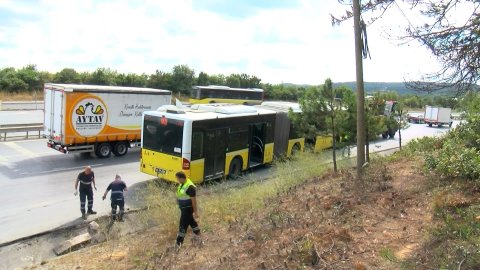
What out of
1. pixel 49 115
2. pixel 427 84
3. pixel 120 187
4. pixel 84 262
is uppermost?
pixel 427 84

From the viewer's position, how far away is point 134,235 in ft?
32.9

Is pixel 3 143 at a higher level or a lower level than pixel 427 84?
lower

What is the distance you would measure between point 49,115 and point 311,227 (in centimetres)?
1404

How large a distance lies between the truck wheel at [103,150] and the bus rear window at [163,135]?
5.02 m

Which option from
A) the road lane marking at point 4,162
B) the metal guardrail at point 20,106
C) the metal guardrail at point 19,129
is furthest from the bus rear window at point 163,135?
the metal guardrail at point 20,106

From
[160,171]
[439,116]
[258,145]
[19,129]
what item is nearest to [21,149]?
[19,129]

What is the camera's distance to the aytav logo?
18.0 metres

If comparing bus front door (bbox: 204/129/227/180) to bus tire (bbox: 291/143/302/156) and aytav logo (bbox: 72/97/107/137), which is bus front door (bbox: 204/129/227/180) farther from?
aytav logo (bbox: 72/97/107/137)

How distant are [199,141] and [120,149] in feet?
22.6

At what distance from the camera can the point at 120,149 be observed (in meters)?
19.9

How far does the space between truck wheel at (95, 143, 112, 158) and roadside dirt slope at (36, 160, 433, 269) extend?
979cm

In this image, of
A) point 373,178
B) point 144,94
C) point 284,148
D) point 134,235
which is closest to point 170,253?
point 134,235

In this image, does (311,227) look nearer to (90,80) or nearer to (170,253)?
(170,253)

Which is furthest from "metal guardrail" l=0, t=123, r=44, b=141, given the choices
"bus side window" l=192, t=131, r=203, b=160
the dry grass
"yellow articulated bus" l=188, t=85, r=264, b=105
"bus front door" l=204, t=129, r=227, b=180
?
the dry grass
